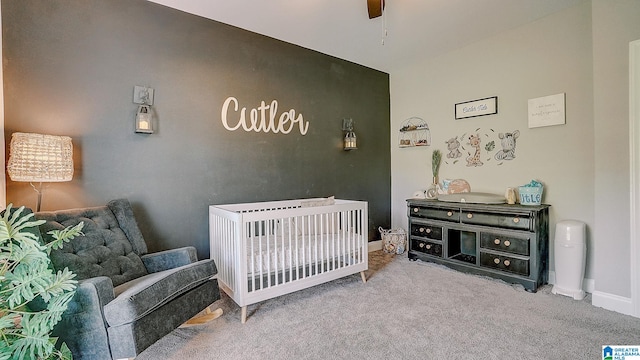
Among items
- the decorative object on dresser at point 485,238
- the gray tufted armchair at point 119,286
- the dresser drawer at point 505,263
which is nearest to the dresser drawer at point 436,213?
the decorative object on dresser at point 485,238

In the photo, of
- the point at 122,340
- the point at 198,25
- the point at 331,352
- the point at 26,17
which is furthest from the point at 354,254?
the point at 26,17

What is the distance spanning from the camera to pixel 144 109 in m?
2.47

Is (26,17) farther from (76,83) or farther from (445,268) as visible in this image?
(445,268)

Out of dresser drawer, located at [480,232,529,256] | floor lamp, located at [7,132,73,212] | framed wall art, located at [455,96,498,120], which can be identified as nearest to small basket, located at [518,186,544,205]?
dresser drawer, located at [480,232,529,256]

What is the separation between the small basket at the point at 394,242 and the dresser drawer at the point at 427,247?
33 cm

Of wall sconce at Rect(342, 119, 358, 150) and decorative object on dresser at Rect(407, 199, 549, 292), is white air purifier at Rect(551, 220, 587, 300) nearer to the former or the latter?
decorative object on dresser at Rect(407, 199, 549, 292)

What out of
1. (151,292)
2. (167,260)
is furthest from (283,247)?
(151,292)

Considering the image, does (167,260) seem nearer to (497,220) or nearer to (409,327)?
(409,327)

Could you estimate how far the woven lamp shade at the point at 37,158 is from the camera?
5.87 ft

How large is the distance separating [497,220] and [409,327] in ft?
5.20

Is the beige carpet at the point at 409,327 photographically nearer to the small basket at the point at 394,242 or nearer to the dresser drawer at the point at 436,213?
the dresser drawer at the point at 436,213

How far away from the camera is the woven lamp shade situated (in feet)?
5.87

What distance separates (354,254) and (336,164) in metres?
1.34

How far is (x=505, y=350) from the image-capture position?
71.9 inches
